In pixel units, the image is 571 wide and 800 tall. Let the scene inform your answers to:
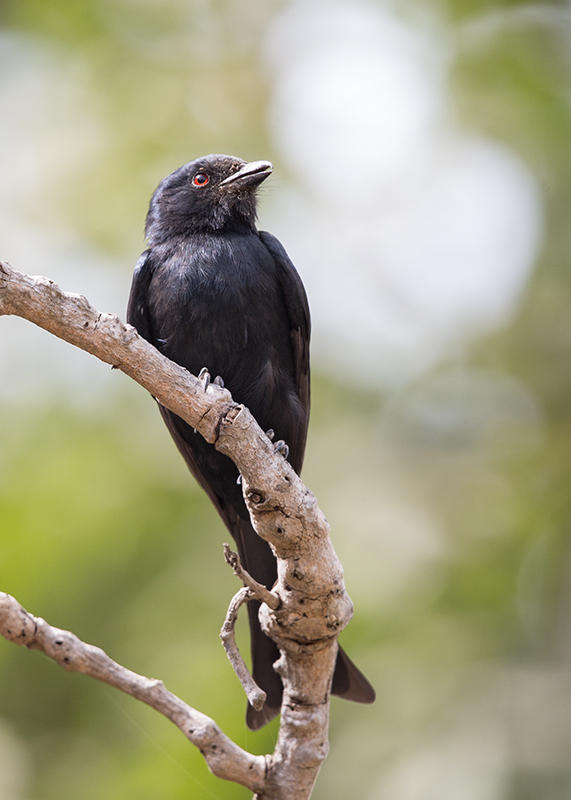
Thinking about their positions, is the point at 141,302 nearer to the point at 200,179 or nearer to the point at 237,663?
the point at 200,179

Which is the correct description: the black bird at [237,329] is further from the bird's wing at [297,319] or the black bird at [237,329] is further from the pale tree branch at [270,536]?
the pale tree branch at [270,536]

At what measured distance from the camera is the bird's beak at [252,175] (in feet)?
12.9

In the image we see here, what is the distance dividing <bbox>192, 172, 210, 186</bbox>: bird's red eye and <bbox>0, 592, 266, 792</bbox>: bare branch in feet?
7.50

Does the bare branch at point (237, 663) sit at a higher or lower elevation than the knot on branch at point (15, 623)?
higher

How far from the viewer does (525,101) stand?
24.5 feet

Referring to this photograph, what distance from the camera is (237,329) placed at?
3.46 metres

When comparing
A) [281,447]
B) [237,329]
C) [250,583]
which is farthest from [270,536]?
[237,329]

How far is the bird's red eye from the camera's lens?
4055 mm

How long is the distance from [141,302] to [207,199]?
58 centimetres

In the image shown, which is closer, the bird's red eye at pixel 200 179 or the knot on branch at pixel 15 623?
the knot on branch at pixel 15 623

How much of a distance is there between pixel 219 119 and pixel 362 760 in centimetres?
450

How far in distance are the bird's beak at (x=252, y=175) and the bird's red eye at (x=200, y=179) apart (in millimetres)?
104

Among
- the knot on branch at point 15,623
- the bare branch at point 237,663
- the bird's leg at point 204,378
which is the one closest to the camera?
the knot on branch at point 15,623

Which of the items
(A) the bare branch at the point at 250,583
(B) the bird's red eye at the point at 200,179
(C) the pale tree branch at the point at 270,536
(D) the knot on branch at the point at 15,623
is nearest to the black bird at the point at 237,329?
(B) the bird's red eye at the point at 200,179
